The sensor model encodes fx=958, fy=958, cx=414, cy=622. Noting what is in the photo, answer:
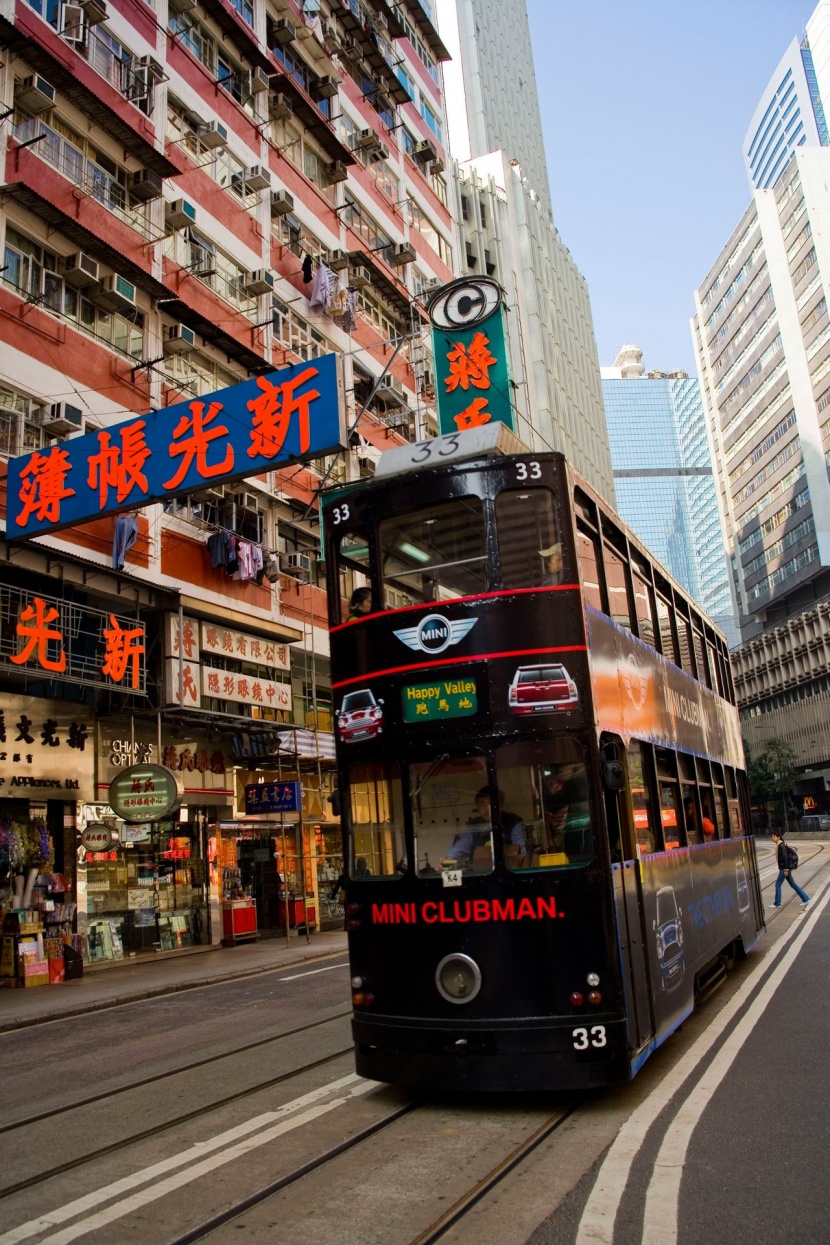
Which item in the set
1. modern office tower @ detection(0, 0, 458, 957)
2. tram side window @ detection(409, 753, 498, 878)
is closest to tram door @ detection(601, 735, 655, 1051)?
tram side window @ detection(409, 753, 498, 878)

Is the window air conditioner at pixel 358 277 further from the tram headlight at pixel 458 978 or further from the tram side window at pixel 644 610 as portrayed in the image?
the tram headlight at pixel 458 978

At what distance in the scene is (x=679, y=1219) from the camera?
14.0 feet

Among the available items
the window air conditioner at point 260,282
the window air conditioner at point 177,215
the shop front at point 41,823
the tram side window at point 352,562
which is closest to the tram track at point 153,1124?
the tram side window at point 352,562

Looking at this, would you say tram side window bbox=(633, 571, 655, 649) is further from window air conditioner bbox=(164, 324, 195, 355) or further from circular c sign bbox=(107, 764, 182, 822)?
window air conditioner bbox=(164, 324, 195, 355)

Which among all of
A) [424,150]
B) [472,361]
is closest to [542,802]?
[472,361]

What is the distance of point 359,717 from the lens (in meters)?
6.81

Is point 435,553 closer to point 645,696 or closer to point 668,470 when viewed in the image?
point 645,696

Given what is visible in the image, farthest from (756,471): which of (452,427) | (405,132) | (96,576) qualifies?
(96,576)

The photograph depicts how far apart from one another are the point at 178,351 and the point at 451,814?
651 inches

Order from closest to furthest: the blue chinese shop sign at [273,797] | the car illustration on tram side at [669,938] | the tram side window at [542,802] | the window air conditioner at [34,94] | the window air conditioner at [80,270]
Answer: the tram side window at [542,802]
the car illustration on tram side at [669,938]
the window air conditioner at [34,94]
the window air conditioner at [80,270]
the blue chinese shop sign at [273,797]

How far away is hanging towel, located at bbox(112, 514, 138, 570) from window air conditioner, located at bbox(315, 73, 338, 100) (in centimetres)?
1734

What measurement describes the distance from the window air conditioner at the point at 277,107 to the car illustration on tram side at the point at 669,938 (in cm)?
2423

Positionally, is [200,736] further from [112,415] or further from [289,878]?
[112,415]

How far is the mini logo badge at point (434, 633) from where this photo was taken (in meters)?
6.50
